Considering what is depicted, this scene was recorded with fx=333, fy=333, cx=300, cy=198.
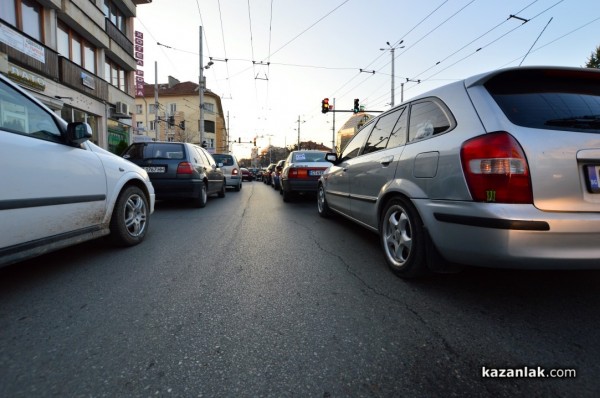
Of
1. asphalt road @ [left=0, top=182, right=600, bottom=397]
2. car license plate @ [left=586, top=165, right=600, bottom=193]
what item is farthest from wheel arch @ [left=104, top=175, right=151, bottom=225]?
car license plate @ [left=586, top=165, right=600, bottom=193]

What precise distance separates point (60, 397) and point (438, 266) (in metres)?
2.40

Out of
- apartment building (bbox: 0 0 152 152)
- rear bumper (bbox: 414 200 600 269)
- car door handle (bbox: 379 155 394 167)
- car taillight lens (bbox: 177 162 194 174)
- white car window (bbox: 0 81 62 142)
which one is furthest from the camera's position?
apartment building (bbox: 0 0 152 152)

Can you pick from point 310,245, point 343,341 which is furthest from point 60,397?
point 310,245

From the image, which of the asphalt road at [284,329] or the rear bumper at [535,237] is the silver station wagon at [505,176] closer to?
the rear bumper at [535,237]

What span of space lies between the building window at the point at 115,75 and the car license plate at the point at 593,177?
21.7 m

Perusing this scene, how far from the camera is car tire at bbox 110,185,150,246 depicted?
386 cm

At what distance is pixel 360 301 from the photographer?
8.18ft

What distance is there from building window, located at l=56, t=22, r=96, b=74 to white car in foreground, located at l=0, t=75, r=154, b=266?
14.6 meters

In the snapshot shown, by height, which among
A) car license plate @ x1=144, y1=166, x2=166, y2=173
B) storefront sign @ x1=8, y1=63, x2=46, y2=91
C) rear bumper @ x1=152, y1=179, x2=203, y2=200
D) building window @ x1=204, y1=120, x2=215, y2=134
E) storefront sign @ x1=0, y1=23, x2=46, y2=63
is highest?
building window @ x1=204, y1=120, x2=215, y2=134

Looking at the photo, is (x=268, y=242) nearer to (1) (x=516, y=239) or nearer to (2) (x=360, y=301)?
(2) (x=360, y=301)

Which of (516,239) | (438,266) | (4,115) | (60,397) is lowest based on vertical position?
(60,397)

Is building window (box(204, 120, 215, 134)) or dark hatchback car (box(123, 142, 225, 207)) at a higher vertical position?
building window (box(204, 120, 215, 134))

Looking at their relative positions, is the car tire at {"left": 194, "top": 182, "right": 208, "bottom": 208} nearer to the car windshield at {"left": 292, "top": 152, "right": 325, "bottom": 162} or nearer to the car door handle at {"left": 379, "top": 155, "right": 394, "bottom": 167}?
the car windshield at {"left": 292, "top": 152, "right": 325, "bottom": 162}

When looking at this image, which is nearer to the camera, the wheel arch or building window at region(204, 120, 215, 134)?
the wheel arch
